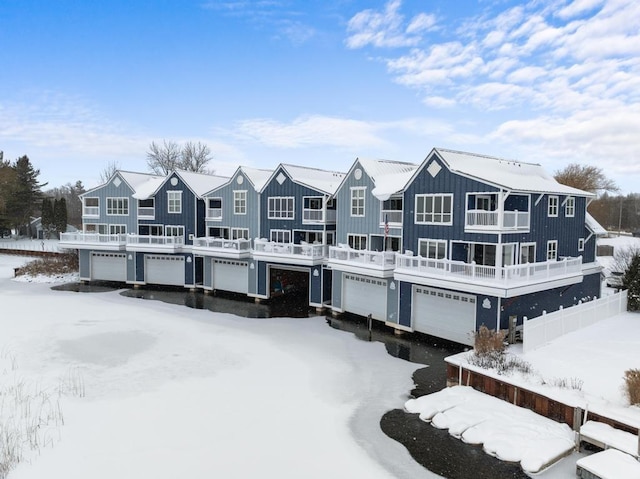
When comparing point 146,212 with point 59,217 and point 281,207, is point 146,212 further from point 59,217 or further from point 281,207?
point 59,217

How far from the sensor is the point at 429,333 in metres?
22.0

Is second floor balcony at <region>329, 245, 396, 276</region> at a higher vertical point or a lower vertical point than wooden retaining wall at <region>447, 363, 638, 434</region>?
higher

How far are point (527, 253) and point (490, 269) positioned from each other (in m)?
3.47

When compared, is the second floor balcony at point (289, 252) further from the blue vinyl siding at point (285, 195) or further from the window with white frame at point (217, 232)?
the window with white frame at point (217, 232)

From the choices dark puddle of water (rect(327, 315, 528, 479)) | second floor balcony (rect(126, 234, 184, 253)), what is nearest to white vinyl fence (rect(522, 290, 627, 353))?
dark puddle of water (rect(327, 315, 528, 479))

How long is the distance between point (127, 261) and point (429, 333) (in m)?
24.3

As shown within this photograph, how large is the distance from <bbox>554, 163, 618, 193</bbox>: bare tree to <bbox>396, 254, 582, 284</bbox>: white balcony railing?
3827 centimetres

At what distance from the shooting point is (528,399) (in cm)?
1338

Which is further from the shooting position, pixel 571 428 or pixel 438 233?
pixel 438 233

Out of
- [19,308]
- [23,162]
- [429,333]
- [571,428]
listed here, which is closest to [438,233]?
[429,333]

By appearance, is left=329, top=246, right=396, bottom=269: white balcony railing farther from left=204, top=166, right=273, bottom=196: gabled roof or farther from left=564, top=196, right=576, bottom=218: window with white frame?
left=564, top=196, right=576, bottom=218: window with white frame

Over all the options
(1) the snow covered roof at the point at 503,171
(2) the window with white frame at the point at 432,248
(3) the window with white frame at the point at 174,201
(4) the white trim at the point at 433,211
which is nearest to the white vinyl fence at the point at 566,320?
(2) the window with white frame at the point at 432,248

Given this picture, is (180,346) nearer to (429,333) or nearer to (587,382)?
(429,333)

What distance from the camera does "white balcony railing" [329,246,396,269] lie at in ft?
75.2
